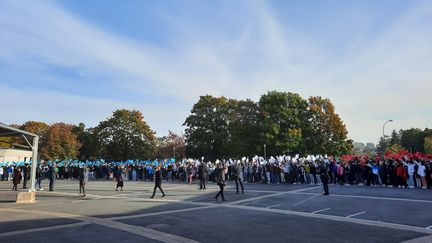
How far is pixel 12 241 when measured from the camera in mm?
8656

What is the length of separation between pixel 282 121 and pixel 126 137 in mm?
33260

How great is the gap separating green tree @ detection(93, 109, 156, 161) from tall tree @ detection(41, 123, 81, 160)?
5.43 meters

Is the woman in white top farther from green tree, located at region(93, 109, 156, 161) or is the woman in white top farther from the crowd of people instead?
green tree, located at region(93, 109, 156, 161)

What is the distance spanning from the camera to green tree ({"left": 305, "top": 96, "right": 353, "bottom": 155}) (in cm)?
5291

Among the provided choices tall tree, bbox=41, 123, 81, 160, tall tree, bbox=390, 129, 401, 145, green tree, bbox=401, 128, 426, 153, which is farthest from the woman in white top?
tall tree, bbox=390, 129, 401, 145

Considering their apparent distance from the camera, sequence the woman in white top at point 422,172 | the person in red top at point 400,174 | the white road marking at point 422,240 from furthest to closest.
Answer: the person in red top at point 400,174, the woman in white top at point 422,172, the white road marking at point 422,240

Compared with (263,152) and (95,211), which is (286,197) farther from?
(263,152)

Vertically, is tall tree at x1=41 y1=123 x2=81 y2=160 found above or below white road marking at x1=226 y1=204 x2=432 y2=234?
above

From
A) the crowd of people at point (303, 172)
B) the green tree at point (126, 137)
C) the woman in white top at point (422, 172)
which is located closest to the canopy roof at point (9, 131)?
the crowd of people at point (303, 172)

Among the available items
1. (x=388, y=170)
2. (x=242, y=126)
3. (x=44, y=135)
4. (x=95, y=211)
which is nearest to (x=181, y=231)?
(x=95, y=211)

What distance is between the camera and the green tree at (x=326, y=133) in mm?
52906

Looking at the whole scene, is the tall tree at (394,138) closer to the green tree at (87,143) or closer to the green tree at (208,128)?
the green tree at (208,128)

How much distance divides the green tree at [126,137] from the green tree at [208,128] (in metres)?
9.89

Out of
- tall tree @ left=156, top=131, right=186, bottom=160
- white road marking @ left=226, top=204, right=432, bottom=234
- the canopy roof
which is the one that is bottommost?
white road marking @ left=226, top=204, right=432, bottom=234
